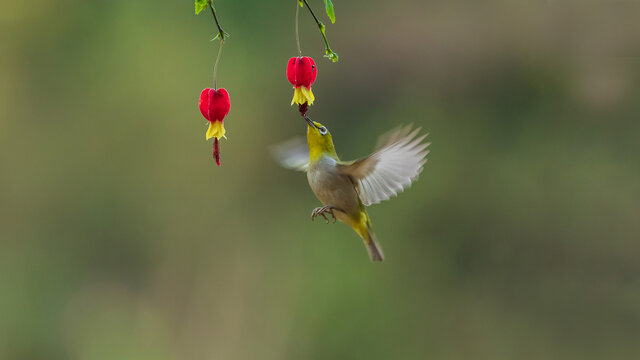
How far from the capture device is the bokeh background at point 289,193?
116 inches

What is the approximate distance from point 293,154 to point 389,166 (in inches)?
13.9

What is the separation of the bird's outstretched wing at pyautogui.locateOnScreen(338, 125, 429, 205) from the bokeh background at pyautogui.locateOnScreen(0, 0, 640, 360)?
1.90 metres

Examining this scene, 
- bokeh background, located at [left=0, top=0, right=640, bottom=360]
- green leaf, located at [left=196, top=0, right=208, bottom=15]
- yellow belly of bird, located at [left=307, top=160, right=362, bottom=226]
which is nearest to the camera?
green leaf, located at [left=196, top=0, right=208, bottom=15]

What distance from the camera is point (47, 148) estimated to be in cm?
307

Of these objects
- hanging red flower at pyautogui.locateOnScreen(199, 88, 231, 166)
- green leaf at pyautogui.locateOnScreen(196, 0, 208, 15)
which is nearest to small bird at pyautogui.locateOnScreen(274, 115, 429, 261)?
hanging red flower at pyautogui.locateOnScreen(199, 88, 231, 166)

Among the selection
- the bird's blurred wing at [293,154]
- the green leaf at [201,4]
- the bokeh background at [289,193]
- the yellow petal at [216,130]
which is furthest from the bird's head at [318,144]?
the bokeh background at [289,193]

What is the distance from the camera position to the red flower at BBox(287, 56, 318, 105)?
0.91m

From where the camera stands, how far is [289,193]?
10.4 feet

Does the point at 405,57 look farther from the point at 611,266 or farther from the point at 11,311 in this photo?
the point at 11,311

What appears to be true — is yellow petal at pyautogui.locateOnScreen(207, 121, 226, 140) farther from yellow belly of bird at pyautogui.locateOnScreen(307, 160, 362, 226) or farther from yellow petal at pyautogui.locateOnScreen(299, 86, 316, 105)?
yellow belly of bird at pyautogui.locateOnScreen(307, 160, 362, 226)

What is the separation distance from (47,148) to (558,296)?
2422 mm

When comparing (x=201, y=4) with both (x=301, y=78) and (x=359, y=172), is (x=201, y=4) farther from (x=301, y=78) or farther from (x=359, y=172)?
(x=359, y=172)

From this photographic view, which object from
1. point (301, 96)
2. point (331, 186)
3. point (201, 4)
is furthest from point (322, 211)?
A: point (201, 4)

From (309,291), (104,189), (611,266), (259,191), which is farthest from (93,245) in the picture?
(611,266)
